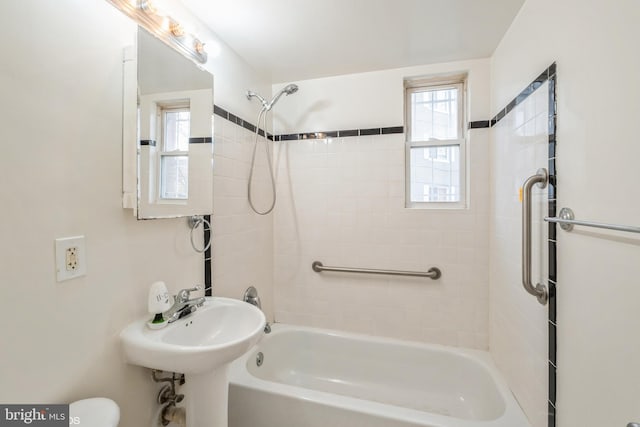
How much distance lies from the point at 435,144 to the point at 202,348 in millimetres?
1916

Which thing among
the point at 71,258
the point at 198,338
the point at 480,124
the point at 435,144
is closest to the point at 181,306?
the point at 198,338

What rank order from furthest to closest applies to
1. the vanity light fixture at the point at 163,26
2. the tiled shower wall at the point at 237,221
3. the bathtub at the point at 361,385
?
1. the tiled shower wall at the point at 237,221
2. the bathtub at the point at 361,385
3. the vanity light fixture at the point at 163,26

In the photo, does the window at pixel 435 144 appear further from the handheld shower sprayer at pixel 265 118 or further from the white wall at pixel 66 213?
the white wall at pixel 66 213

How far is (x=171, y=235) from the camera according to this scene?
131 centimetres

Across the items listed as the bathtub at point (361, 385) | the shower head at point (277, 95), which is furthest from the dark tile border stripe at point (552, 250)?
the shower head at point (277, 95)

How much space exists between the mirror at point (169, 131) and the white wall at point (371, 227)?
0.87 metres

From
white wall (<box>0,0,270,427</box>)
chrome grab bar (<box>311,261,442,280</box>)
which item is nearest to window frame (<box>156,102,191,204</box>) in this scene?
white wall (<box>0,0,270,427</box>)

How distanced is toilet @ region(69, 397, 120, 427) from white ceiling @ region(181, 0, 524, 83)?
67.0 inches

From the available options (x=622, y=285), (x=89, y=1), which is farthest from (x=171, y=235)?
(x=622, y=285)

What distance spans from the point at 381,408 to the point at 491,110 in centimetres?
189

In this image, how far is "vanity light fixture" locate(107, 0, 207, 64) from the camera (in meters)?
1.07

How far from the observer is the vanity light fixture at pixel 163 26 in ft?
3.52

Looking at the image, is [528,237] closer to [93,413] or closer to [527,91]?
[527,91]

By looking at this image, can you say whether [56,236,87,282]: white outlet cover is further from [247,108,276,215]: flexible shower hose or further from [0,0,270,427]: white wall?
[247,108,276,215]: flexible shower hose
